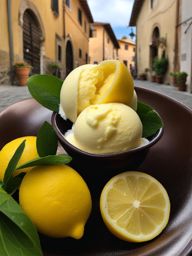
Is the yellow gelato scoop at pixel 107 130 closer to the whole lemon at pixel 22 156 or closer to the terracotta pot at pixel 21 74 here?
the whole lemon at pixel 22 156

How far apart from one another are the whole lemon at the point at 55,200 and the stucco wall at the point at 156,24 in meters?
12.6

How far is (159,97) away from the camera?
1.07 metres

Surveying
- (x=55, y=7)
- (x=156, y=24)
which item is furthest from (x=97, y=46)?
(x=55, y=7)

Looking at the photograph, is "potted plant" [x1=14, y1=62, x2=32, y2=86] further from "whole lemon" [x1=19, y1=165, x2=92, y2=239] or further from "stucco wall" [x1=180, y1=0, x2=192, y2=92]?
"whole lemon" [x1=19, y1=165, x2=92, y2=239]

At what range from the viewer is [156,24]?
52.7ft

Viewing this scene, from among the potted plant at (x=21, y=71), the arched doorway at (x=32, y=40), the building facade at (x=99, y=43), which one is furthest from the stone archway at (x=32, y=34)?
the building facade at (x=99, y=43)

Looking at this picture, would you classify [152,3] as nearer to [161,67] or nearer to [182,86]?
[161,67]

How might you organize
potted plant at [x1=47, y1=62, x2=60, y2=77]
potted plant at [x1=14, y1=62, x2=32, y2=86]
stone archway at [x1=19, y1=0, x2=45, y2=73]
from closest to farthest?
1. potted plant at [x1=14, y1=62, x2=32, y2=86]
2. stone archway at [x1=19, y1=0, x2=45, y2=73]
3. potted plant at [x1=47, y1=62, x2=60, y2=77]

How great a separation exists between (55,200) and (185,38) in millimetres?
11250

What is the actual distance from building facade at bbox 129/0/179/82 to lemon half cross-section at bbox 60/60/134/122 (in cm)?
1195

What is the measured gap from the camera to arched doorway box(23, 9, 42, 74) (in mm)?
10852

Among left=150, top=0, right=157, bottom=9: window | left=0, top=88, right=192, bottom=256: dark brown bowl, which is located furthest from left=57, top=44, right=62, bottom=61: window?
left=0, top=88, right=192, bottom=256: dark brown bowl

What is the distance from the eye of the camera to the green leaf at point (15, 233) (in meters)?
0.59

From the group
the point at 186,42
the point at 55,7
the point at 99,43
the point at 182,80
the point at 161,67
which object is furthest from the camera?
the point at 99,43
